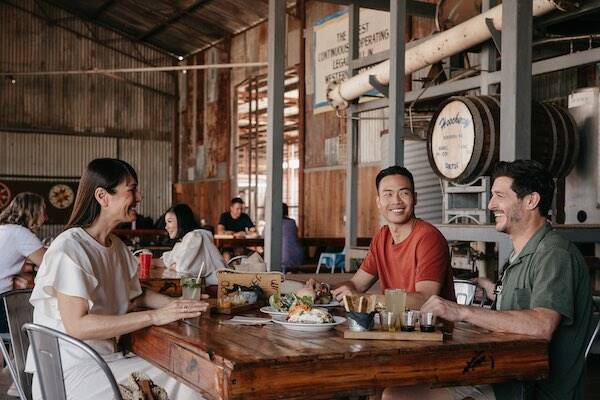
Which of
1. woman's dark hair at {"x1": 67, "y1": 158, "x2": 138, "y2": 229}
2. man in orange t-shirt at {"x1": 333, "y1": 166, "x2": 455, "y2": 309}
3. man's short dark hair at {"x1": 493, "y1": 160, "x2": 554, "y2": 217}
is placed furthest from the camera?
man in orange t-shirt at {"x1": 333, "y1": 166, "x2": 455, "y2": 309}

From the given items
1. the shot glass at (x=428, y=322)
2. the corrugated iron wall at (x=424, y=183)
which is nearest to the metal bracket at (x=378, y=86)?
the corrugated iron wall at (x=424, y=183)

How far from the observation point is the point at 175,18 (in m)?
16.0

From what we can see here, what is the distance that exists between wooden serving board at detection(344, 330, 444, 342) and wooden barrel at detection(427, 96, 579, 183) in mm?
2718

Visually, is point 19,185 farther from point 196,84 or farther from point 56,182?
point 196,84

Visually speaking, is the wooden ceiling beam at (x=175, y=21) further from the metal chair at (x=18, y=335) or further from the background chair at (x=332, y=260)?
the metal chair at (x=18, y=335)

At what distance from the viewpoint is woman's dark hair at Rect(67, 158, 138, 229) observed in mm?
2633

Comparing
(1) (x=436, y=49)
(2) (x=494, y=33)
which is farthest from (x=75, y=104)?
(2) (x=494, y=33)

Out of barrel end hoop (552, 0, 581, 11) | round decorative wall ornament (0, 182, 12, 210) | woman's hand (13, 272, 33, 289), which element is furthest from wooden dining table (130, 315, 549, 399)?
round decorative wall ornament (0, 182, 12, 210)

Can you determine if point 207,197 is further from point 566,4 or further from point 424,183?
point 566,4

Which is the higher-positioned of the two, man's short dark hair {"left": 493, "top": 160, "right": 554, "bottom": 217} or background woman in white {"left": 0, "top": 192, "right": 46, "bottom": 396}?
man's short dark hair {"left": 493, "top": 160, "right": 554, "bottom": 217}

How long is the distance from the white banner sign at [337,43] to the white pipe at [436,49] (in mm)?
3207

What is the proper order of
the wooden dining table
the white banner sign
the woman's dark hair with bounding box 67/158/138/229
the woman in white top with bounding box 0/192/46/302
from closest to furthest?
the wooden dining table, the woman's dark hair with bounding box 67/158/138/229, the woman in white top with bounding box 0/192/46/302, the white banner sign

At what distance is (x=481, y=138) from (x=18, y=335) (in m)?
2.93

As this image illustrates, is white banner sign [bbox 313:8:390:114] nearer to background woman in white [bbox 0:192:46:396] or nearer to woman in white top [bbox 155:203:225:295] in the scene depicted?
woman in white top [bbox 155:203:225:295]
